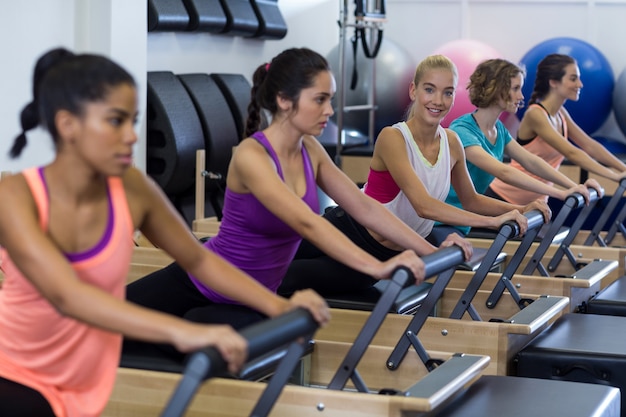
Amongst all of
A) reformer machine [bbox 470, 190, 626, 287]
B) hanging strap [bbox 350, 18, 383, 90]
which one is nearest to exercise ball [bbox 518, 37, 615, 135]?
hanging strap [bbox 350, 18, 383, 90]

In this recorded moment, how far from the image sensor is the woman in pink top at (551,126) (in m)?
5.13

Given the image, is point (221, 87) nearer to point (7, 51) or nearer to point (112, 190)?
point (7, 51)

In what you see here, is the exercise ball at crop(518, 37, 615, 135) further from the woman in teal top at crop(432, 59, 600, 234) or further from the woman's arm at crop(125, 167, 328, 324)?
the woman's arm at crop(125, 167, 328, 324)

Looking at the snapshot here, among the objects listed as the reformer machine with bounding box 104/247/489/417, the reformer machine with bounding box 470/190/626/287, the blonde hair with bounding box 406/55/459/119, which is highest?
the blonde hair with bounding box 406/55/459/119

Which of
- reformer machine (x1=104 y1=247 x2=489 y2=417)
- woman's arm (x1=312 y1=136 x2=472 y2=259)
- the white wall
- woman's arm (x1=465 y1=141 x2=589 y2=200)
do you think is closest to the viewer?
reformer machine (x1=104 y1=247 x2=489 y2=417)

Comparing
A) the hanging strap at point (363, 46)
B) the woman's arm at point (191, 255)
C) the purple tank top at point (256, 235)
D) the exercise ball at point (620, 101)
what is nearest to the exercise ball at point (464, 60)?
the hanging strap at point (363, 46)

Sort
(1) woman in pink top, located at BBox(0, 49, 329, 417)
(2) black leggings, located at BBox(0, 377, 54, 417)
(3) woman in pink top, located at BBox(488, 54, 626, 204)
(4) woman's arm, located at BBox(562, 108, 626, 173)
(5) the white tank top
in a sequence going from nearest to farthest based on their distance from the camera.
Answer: (1) woman in pink top, located at BBox(0, 49, 329, 417), (2) black leggings, located at BBox(0, 377, 54, 417), (5) the white tank top, (3) woman in pink top, located at BBox(488, 54, 626, 204), (4) woman's arm, located at BBox(562, 108, 626, 173)

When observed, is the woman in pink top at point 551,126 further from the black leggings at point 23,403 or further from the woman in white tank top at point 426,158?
the black leggings at point 23,403

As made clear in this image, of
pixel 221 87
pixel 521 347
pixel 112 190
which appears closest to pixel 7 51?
pixel 221 87

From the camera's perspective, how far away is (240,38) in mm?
6812

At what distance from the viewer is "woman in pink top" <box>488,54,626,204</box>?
513cm

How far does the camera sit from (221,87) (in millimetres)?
6309

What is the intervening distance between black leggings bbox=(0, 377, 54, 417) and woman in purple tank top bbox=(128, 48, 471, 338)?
0.87 metres

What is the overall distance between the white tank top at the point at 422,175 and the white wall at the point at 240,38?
2.08 m
